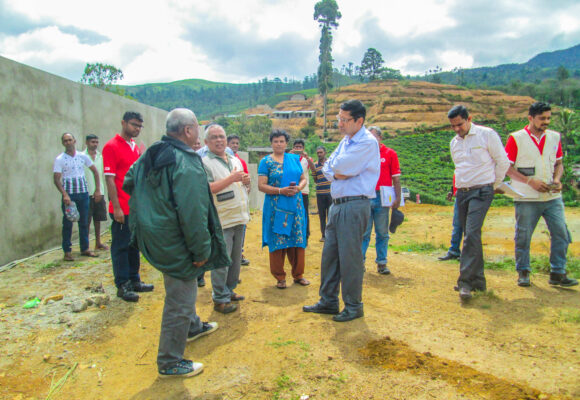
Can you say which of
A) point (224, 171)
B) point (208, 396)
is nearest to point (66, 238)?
point (224, 171)

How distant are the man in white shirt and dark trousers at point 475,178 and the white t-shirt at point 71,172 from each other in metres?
4.42

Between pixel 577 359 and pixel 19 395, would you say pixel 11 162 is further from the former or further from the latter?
pixel 577 359

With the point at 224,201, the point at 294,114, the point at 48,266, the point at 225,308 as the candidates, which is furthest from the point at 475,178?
the point at 294,114

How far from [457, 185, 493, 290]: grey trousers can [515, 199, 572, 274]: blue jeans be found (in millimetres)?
692

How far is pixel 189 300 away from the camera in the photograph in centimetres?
243

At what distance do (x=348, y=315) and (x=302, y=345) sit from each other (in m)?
0.60

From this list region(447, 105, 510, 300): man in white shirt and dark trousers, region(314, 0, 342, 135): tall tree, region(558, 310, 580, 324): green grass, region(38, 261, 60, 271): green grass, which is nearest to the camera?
region(558, 310, 580, 324): green grass

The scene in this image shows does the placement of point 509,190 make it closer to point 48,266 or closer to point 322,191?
point 322,191

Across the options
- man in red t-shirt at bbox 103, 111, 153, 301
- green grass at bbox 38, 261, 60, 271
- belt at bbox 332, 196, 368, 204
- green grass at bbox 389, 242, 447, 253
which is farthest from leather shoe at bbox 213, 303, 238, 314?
green grass at bbox 389, 242, 447, 253

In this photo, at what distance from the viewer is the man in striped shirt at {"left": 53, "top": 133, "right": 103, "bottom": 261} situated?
4.70m

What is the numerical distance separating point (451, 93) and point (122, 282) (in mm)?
66585

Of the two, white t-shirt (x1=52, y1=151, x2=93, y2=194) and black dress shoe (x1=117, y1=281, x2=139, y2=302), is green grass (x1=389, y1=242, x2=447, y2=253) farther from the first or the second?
white t-shirt (x1=52, y1=151, x2=93, y2=194)

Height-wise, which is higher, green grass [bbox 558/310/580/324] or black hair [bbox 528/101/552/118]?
black hair [bbox 528/101/552/118]

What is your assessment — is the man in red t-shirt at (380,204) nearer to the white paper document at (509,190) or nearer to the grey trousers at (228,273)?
the white paper document at (509,190)
